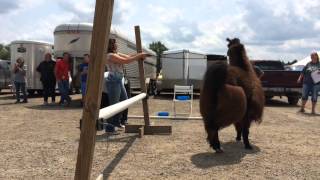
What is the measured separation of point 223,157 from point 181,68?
15852 millimetres

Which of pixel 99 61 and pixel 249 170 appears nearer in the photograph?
pixel 99 61

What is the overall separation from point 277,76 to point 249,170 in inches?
524

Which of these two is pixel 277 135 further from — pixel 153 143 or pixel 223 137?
pixel 153 143

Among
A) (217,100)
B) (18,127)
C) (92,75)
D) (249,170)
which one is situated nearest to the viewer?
(92,75)

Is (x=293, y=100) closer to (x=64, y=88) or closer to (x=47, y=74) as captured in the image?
(x=64, y=88)

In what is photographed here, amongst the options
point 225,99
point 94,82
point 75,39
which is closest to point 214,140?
point 225,99

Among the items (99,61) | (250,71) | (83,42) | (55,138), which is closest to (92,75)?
(99,61)

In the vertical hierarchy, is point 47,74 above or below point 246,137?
above

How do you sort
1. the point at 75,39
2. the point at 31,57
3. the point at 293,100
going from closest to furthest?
the point at 75,39 → the point at 293,100 → the point at 31,57

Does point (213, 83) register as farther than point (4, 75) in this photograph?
No

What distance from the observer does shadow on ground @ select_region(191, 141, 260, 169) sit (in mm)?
7113

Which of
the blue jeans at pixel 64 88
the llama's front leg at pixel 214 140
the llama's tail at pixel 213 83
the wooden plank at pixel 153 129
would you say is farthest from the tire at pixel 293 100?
the llama's tail at pixel 213 83

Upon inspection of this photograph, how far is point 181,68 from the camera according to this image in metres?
23.3

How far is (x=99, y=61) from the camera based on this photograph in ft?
13.7
